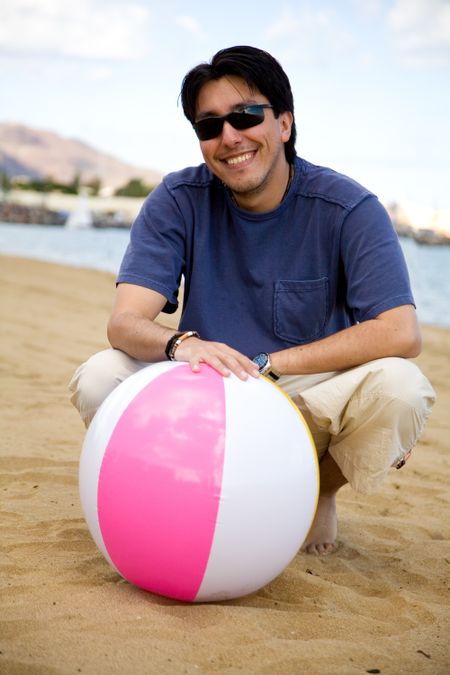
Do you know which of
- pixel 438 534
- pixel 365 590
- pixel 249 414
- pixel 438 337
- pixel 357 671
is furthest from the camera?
pixel 438 337

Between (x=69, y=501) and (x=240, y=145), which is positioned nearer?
(x=240, y=145)

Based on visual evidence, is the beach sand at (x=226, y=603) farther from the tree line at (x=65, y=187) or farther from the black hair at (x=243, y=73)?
the tree line at (x=65, y=187)

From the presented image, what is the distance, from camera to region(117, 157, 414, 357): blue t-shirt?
3.26m

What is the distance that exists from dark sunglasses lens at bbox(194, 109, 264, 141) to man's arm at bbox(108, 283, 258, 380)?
69 centimetres

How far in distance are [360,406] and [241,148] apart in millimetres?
1145

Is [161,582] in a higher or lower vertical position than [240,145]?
lower

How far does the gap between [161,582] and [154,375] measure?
26.0 inches

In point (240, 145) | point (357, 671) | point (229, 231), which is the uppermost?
point (240, 145)

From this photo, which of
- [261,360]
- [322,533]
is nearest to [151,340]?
[261,360]

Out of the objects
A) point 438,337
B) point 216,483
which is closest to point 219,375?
point 216,483

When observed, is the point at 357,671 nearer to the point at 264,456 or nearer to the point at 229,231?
the point at 264,456

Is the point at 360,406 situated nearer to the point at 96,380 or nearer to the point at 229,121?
the point at 96,380

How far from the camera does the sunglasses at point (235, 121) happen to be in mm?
3266

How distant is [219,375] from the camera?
2.66 m
